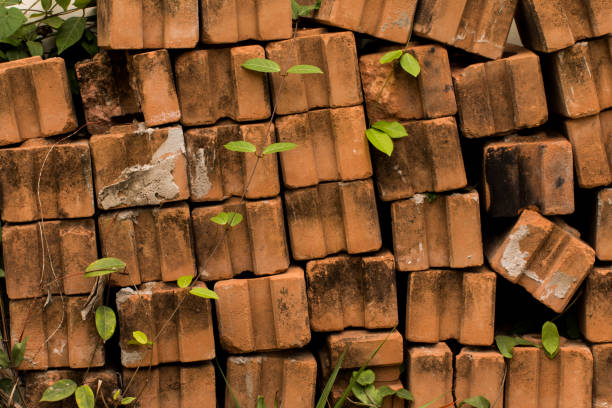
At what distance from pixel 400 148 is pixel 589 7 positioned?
706mm

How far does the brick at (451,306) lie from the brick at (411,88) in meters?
0.51

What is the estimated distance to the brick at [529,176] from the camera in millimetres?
1960

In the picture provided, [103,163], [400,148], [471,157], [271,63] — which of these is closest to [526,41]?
[471,157]

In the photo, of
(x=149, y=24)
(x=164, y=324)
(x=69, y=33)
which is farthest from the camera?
(x=69, y=33)

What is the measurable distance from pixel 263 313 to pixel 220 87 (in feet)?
2.36

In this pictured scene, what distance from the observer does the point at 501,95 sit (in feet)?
6.48

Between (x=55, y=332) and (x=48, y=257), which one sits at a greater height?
(x=48, y=257)

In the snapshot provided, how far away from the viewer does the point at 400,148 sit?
78.5 inches

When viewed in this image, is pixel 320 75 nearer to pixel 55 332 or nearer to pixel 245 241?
pixel 245 241

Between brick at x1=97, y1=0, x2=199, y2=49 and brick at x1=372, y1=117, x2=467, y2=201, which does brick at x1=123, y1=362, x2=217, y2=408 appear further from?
brick at x1=97, y1=0, x2=199, y2=49

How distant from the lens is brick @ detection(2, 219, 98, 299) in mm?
1950

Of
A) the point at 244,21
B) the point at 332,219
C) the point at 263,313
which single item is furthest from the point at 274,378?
the point at 244,21

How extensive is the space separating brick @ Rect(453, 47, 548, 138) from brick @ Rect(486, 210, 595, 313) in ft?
0.96

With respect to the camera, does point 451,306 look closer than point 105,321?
No
